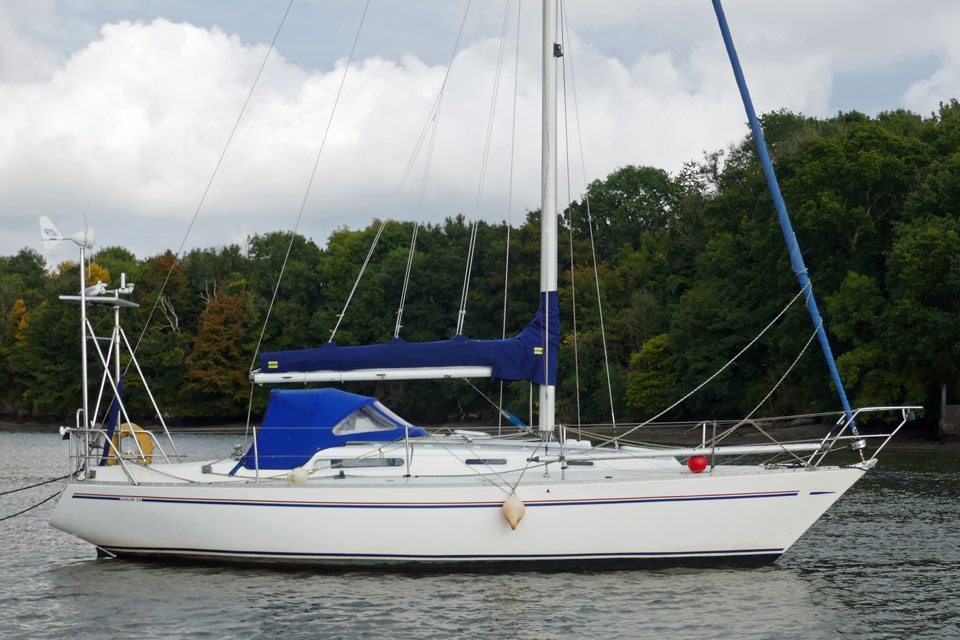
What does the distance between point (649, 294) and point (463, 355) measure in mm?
46299

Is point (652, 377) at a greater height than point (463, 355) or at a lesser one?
greater

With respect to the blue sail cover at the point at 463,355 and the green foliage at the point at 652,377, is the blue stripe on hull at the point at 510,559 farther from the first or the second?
the green foliage at the point at 652,377

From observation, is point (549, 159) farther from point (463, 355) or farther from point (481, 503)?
point (481, 503)

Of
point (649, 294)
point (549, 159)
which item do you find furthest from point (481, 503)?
point (649, 294)

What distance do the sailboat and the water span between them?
381 millimetres

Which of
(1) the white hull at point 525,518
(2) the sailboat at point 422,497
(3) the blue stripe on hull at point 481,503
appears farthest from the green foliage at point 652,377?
(3) the blue stripe on hull at point 481,503

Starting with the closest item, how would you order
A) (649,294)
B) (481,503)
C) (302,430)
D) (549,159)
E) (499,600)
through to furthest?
(499,600) < (481,503) < (302,430) < (549,159) < (649,294)

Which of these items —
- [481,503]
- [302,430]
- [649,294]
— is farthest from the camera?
[649,294]

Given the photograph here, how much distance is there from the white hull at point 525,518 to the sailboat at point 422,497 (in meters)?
0.02

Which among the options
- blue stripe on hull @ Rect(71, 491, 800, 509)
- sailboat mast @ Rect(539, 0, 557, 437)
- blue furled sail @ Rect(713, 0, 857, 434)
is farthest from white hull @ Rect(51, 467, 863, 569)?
sailboat mast @ Rect(539, 0, 557, 437)

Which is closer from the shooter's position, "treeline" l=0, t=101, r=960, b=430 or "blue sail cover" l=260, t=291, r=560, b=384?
"blue sail cover" l=260, t=291, r=560, b=384

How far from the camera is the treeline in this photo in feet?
138

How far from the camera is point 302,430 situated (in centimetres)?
1477

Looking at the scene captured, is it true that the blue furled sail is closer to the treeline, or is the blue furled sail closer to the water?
the water
